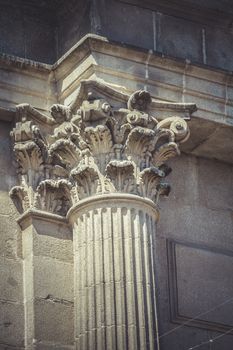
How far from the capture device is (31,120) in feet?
76.8

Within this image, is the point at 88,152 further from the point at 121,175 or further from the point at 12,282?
the point at 12,282

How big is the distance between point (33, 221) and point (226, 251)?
10.6 ft

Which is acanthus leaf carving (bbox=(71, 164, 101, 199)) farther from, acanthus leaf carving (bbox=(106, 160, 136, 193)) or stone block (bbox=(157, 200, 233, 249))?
stone block (bbox=(157, 200, 233, 249))

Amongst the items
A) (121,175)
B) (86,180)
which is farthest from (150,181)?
(86,180)

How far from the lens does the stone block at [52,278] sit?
22406 millimetres

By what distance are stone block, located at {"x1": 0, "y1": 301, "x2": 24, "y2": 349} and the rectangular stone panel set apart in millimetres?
2377

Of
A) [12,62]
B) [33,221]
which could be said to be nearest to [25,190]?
[33,221]

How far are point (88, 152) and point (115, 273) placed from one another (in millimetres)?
1961

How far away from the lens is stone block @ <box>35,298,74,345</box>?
22.1m

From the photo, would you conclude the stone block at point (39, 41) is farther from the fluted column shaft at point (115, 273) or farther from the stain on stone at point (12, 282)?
the stain on stone at point (12, 282)

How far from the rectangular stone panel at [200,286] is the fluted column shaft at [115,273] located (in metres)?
1.03

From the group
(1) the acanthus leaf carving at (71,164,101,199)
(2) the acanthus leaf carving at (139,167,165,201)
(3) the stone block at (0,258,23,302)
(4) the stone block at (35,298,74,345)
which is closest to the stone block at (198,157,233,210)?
(2) the acanthus leaf carving at (139,167,165,201)

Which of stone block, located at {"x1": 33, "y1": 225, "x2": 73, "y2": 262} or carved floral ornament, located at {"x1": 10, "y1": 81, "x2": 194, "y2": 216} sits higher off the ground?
carved floral ornament, located at {"x1": 10, "y1": 81, "x2": 194, "y2": 216}

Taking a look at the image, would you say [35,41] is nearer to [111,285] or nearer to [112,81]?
[112,81]
